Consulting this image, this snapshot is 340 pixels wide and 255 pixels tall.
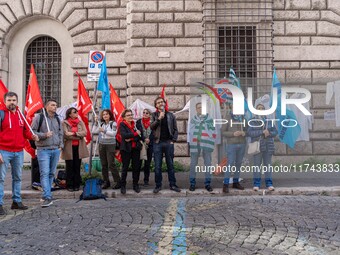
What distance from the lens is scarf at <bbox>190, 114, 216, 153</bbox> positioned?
859 cm

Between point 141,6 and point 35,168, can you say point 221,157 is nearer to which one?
point 35,168

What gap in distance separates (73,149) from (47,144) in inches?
48.8

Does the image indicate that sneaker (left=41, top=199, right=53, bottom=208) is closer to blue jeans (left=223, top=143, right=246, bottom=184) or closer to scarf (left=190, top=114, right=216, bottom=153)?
scarf (left=190, top=114, right=216, bottom=153)

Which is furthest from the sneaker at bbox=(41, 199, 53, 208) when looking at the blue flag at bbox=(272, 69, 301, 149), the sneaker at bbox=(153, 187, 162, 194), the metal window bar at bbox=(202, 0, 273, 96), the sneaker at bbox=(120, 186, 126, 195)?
the metal window bar at bbox=(202, 0, 273, 96)

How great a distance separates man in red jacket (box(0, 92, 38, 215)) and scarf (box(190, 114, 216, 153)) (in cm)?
330

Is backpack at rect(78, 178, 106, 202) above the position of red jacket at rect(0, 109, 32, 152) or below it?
below

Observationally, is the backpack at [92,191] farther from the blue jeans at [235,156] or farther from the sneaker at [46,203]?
the blue jeans at [235,156]

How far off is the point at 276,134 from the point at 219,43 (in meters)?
5.38

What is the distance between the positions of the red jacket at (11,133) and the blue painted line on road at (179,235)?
2954 millimetres

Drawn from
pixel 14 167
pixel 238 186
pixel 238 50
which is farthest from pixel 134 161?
pixel 238 50

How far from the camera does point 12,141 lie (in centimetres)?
677

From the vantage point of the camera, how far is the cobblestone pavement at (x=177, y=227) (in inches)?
175

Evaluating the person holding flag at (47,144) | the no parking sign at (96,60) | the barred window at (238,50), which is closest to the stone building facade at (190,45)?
the barred window at (238,50)

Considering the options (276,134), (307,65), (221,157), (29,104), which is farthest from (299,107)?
(29,104)
